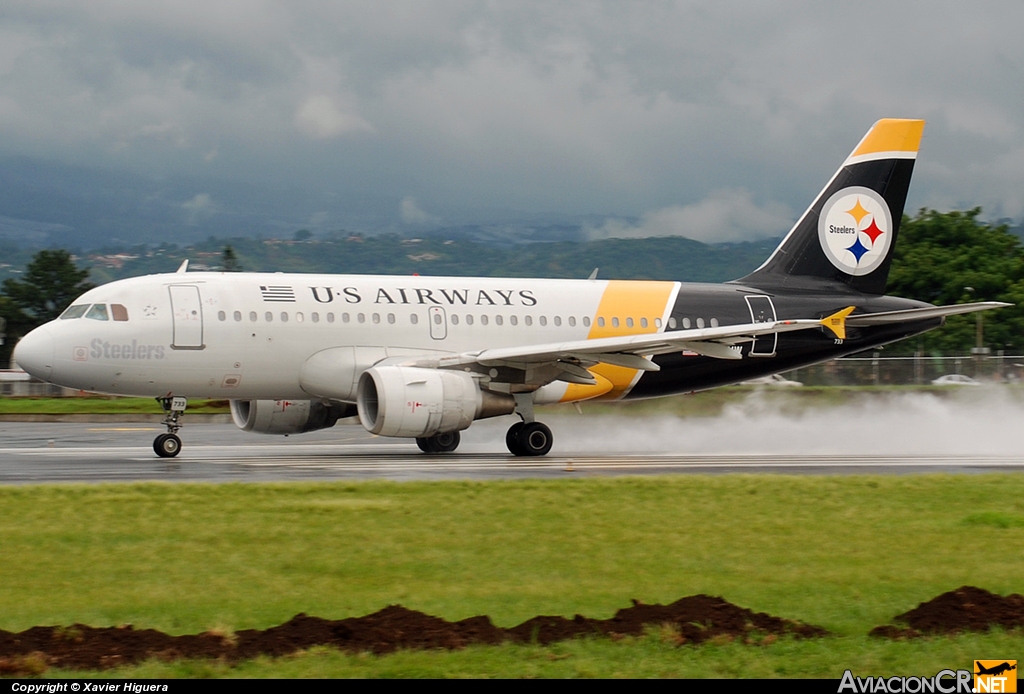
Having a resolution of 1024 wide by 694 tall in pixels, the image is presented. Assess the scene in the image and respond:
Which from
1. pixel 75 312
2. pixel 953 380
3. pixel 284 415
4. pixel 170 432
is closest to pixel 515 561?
pixel 170 432

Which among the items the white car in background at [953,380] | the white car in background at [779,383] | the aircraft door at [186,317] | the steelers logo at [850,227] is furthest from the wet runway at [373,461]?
the white car in background at [953,380]

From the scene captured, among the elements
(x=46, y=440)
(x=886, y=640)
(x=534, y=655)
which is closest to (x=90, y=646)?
(x=534, y=655)

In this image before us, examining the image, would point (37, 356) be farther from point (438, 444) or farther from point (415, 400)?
point (438, 444)

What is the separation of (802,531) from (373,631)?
576 centimetres

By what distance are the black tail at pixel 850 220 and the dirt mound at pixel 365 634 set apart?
20.6 metres

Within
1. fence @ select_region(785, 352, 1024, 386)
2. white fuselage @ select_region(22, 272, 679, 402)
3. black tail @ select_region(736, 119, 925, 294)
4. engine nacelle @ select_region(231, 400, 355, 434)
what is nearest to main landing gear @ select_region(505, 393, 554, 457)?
white fuselage @ select_region(22, 272, 679, 402)

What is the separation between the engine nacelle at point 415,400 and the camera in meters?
21.0

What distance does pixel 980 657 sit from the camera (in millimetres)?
7195

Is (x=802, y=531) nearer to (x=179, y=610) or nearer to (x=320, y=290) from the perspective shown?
(x=179, y=610)

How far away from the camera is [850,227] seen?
1101 inches

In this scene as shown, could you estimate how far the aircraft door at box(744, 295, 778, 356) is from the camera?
26.2 m

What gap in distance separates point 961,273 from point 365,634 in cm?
7183

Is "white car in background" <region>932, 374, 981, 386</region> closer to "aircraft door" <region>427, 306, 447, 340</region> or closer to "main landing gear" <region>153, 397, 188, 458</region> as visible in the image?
"aircraft door" <region>427, 306, 447, 340</region>

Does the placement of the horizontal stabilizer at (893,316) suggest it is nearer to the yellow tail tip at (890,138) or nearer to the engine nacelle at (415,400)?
the yellow tail tip at (890,138)
